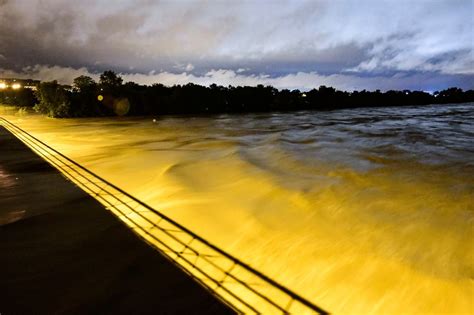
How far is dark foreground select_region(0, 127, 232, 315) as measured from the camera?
5098 millimetres

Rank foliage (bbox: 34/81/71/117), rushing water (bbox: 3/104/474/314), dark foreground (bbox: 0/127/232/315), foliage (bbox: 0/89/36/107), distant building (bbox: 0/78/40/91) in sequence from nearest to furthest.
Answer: dark foreground (bbox: 0/127/232/315) → rushing water (bbox: 3/104/474/314) → foliage (bbox: 34/81/71/117) → distant building (bbox: 0/78/40/91) → foliage (bbox: 0/89/36/107)

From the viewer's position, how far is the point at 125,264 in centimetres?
621

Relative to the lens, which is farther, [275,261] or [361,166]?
[361,166]

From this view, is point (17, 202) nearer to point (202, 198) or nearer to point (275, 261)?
point (202, 198)

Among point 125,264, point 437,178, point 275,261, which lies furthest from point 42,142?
point 437,178

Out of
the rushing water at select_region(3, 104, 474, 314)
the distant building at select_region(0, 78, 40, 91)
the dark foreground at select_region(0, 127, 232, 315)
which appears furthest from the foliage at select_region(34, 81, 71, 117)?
the dark foreground at select_region(0, 127, 232, 315)

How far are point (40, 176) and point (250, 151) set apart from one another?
10.8 meters

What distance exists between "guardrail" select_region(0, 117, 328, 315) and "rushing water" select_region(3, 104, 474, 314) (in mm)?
287

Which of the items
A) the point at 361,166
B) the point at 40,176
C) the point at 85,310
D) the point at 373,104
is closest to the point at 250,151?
the point at 361,166

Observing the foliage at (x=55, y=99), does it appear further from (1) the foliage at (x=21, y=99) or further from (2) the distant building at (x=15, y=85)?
(1) the foliage at (x=21, y=99)

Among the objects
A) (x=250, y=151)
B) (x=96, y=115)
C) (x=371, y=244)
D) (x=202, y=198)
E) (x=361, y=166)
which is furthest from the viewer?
(x=96, y=115)

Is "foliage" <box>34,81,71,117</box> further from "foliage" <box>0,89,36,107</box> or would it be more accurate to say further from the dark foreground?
the dark foreground

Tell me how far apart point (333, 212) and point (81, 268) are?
668 centimetres

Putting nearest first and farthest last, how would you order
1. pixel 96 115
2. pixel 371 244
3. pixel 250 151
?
pixel 371 244, pixel 250 151, pixel 96 115
